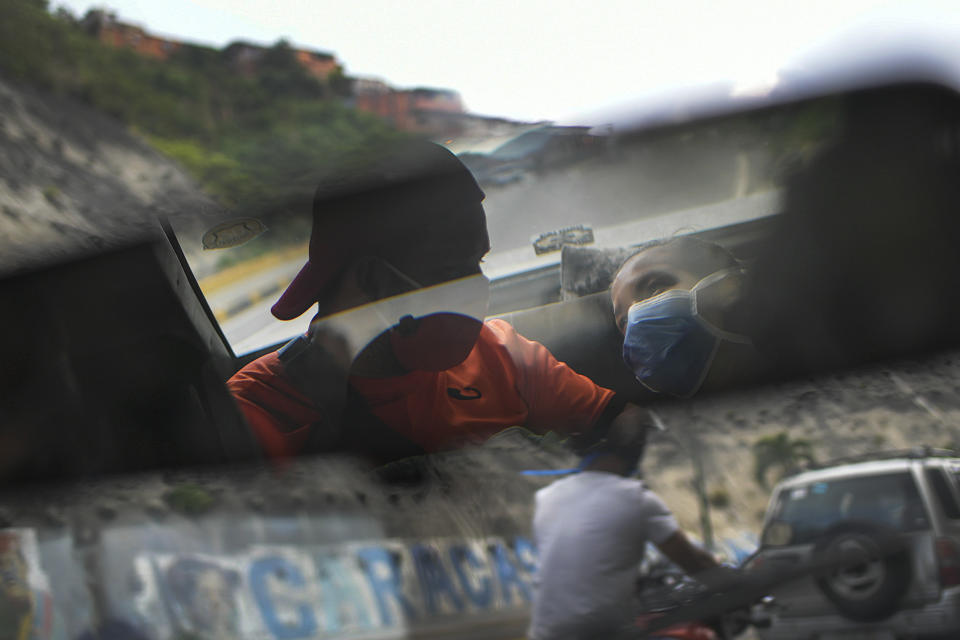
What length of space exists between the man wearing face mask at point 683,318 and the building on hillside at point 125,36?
1.29 meters

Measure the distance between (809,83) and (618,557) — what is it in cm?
81

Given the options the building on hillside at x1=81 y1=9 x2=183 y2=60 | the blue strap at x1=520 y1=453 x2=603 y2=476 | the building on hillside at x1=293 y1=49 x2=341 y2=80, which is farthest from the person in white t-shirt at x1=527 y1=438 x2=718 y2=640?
the building on hillside at x1=81 y1=9 x2=183 y2=60

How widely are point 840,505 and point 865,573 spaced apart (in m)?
0.10

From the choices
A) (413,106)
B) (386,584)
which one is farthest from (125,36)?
(386,584)

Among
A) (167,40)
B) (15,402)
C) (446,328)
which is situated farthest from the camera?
(167,40)

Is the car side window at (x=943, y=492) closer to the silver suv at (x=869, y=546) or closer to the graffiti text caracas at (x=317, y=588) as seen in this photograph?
the silver suv at (x=869, y=546)

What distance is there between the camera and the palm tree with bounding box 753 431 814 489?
110 cm

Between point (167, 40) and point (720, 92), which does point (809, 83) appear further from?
point (167, 40)

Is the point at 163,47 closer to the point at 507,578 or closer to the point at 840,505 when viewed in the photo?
the point at 507,578

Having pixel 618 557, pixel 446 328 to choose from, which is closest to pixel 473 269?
pixel 446 328

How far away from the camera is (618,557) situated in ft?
3.61

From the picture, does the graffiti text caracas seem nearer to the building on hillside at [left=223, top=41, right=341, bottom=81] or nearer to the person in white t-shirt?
the person in white t-shirt

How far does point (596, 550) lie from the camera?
1.11 meters

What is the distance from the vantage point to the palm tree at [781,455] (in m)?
1.10
